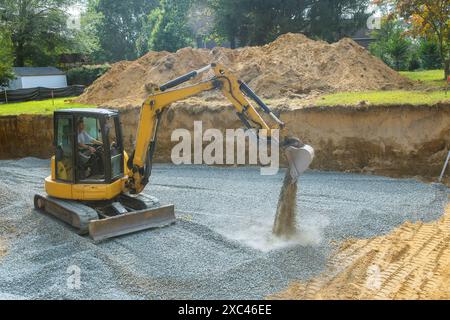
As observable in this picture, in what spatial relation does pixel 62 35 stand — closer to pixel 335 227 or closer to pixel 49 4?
pixel 49 4

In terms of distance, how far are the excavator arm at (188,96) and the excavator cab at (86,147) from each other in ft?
1.36

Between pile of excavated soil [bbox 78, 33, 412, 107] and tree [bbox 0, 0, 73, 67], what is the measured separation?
19134 mm

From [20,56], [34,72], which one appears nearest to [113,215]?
[34,72]

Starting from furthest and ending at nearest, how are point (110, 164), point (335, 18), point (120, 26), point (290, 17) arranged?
point (120, 26) → point (290, 17) → point (335, 18) → point (110, 164)

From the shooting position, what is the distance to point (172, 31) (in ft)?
129

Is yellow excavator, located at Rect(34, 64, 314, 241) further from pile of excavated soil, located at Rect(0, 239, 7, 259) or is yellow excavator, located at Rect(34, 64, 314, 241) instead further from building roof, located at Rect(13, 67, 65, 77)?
building roof, located at Rect(13, 67, 65, 77)

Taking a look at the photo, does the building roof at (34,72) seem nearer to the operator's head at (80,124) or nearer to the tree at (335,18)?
the tree at (335,18)

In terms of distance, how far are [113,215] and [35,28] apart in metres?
33.5

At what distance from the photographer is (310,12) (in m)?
27.9

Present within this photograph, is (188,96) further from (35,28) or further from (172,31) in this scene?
(35,28)

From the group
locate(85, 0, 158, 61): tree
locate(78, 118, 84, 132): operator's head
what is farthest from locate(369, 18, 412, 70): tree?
locate(85, 0, 158, 61): tree

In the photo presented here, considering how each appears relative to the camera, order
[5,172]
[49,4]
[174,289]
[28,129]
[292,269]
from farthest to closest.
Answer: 1. [49,4]
2. [28,129]
3. [5,172]
4. [292,269]
5. [174,289]

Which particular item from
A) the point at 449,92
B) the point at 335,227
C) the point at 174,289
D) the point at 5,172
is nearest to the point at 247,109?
the point at 335,227

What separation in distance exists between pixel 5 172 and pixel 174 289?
985 centimetres
